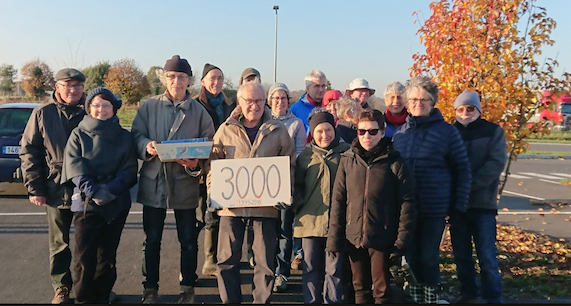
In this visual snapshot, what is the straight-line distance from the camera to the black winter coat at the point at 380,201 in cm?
372

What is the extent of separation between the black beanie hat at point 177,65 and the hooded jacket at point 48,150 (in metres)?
0.99

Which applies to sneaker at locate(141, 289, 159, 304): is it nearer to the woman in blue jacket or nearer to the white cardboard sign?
the white cardboard sign

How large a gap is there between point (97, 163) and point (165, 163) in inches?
22.5

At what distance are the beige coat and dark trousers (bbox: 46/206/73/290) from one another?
1.47 meters

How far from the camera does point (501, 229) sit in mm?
7219

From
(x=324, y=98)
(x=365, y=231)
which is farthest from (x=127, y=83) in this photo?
(x=365, y=231)

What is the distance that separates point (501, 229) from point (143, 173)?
5545 mm

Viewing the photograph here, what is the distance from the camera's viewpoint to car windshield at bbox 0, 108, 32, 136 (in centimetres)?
899

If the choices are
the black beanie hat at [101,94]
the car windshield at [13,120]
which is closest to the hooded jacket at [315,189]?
the black beanie hat at [101,94]

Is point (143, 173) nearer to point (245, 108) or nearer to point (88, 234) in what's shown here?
point (88, 234)

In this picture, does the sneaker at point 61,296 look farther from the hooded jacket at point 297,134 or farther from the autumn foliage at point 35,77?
the autumn foliage at point 35,77

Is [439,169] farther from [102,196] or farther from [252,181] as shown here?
[102,196]

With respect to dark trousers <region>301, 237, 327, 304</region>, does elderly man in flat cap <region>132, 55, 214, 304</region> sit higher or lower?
higher

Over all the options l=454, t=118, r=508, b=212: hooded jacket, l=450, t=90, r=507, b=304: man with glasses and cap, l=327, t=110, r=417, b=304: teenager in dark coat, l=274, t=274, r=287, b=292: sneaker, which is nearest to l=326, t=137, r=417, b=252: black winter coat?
l=327, t=110, r=417, b=304: teenager in dark coat
